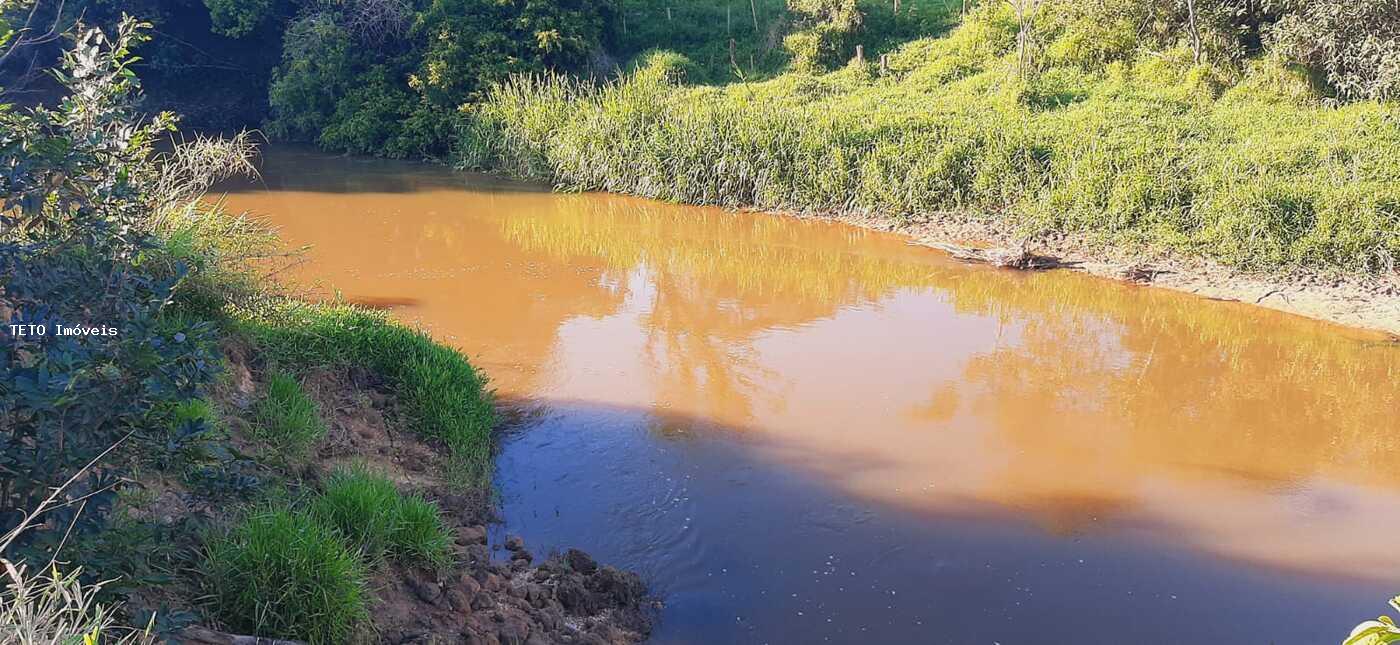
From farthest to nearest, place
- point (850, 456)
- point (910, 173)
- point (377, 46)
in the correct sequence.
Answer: point (377, 46) → point (910, 173) → point (850, 456)

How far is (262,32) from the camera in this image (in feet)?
68.8

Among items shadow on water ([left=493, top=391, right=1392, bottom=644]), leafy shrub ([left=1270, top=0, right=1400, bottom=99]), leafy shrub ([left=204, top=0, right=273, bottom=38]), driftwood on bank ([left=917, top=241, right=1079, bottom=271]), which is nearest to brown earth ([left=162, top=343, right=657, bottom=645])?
shadow on water ([left=493, top=391, right=1392, bottom=644])

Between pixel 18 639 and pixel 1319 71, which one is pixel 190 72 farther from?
pixel 18 639

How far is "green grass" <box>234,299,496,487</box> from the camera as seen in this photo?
5953 mm

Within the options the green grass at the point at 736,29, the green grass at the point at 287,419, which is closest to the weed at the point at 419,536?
the green grass at the point at 287,419

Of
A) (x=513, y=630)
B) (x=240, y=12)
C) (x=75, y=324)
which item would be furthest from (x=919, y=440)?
(x=240, y=12)

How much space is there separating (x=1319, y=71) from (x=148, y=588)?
14.8 metres

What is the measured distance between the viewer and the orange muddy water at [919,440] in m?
5.04

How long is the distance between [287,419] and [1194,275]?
8.83 metres

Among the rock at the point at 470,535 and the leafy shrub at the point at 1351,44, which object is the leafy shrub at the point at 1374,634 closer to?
the rock at the point at 470,535

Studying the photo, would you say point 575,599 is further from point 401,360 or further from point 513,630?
point 401,360

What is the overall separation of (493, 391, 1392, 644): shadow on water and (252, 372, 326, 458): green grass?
3.99 feet

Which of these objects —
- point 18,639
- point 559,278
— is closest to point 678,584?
point 18,639

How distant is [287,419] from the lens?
5.21m
